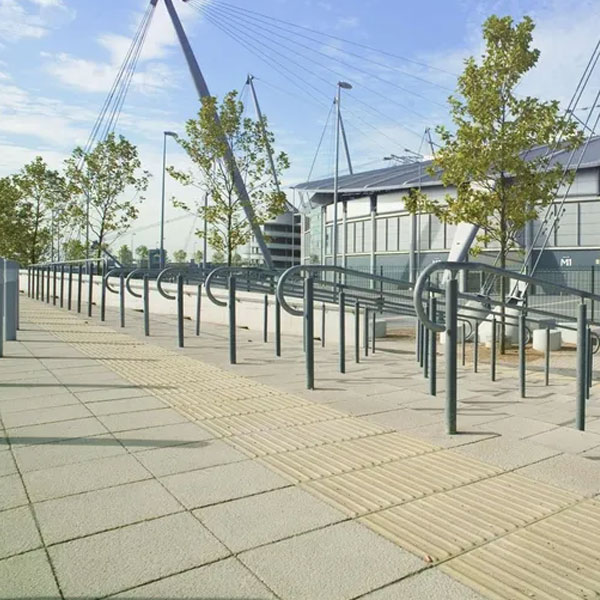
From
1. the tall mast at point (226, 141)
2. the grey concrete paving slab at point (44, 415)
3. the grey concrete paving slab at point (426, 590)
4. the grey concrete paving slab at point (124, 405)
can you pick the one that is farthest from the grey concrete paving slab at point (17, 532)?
the tall mast at point (226, 141)

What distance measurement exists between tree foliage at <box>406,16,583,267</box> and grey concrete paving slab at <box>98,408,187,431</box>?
752 centimetres

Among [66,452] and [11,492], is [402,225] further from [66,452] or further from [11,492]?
[11,492]

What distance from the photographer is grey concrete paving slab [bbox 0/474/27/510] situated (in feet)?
10.4

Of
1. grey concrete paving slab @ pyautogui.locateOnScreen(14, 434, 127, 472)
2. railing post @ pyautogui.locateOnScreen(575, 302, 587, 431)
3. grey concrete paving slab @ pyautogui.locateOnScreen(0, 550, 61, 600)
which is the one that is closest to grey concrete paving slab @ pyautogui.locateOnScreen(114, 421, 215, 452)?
grey concrete paving slab @ pyautogui.locateOnScreen(14, 434, 127, 472)

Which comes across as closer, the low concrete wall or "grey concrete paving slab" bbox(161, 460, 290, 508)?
"grey concrete paving slab" bbox(161, 460, 290, 508)

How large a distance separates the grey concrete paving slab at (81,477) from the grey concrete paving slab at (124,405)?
4.61ft

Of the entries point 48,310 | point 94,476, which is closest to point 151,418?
point 94,476

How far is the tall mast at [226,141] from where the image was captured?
18047 mm

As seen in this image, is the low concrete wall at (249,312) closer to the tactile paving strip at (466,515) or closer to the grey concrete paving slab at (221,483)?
the grey concrete paving slab at (221,483)

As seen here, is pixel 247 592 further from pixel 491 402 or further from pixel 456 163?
pixel 456 163

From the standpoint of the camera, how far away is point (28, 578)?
241cm

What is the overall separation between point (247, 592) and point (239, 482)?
3.96 ft

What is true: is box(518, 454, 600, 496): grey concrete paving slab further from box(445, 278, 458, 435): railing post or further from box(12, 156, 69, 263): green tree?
box(12, 156, 69, 263): green tree

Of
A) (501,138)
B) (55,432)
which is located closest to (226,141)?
(501,138)
